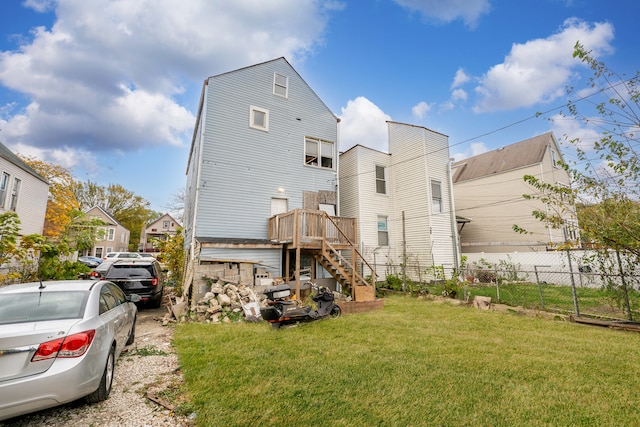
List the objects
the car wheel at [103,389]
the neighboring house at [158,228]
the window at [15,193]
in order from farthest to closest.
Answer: the neighboring house at [158,228], the window at [15,193], the car wheel at [103,389]

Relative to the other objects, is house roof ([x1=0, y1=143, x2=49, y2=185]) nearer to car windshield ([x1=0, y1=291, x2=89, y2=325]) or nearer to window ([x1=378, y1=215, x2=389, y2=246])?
car windshield ([x1=0, y1=291, x2=89, y2=325])

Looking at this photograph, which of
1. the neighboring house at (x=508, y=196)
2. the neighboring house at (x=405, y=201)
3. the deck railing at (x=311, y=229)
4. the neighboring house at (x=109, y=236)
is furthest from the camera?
the neighboring house at (x=109, y=236)

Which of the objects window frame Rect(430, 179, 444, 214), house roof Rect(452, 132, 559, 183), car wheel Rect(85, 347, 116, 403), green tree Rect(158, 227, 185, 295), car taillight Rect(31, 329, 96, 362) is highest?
house roof Rect(452, 132, 559, 183)

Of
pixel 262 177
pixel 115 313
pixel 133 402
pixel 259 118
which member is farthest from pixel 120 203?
pixel 133 402

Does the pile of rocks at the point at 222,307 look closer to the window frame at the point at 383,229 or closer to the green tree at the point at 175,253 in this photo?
the green tree at the point at 175,253

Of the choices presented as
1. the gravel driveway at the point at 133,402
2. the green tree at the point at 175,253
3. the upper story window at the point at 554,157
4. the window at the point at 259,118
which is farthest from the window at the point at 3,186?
the upper story window at the point at 554,157

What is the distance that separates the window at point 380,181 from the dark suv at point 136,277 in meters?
11.5

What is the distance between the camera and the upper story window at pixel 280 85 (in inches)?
526

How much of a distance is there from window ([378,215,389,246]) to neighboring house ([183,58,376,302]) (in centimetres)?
313

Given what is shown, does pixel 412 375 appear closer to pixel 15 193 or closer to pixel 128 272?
pixel 128 272

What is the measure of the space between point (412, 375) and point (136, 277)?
30.0 ft

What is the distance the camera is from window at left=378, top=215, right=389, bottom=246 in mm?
15117

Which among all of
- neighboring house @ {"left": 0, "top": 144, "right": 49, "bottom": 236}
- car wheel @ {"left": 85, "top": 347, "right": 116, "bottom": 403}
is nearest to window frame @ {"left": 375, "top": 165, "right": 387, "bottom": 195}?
car wheel @ {"left": 85, "top": 347, "right": 116, "bottom": 403}

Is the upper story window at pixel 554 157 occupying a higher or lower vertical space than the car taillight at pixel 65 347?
higher
